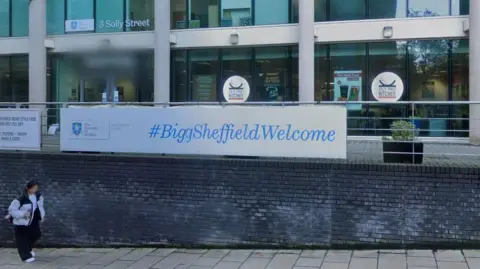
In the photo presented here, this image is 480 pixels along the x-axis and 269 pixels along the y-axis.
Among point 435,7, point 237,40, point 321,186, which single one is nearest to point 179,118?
point 321,186

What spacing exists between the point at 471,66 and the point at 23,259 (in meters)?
15.1

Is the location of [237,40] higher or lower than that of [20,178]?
higher

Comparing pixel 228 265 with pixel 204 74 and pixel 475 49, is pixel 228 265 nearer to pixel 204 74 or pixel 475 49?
pixel 475 49

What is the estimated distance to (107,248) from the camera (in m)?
9.43

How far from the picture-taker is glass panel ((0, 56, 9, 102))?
77.0 ft

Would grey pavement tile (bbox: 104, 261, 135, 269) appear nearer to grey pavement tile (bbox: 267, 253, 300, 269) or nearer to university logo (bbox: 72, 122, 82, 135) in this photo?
grey pavement tile (bbox: 267, 253, 300, 269)

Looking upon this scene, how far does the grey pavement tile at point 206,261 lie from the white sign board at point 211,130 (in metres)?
1.81

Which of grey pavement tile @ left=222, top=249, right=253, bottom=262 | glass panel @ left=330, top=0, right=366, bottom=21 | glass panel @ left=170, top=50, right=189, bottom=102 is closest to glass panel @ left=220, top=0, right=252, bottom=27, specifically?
glass panel @ left=170, top=50, right=189, bottom=102

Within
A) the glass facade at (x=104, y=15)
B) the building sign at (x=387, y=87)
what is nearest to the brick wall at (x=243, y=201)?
the building sign at (x=387, y=87)

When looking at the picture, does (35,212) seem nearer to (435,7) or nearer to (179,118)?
(179,118)

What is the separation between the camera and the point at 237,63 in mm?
20828

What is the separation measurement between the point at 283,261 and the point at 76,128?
4857 mm

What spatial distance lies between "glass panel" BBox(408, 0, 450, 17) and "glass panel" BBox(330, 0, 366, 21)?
172cm

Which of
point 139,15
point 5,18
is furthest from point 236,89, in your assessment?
point 5,18
